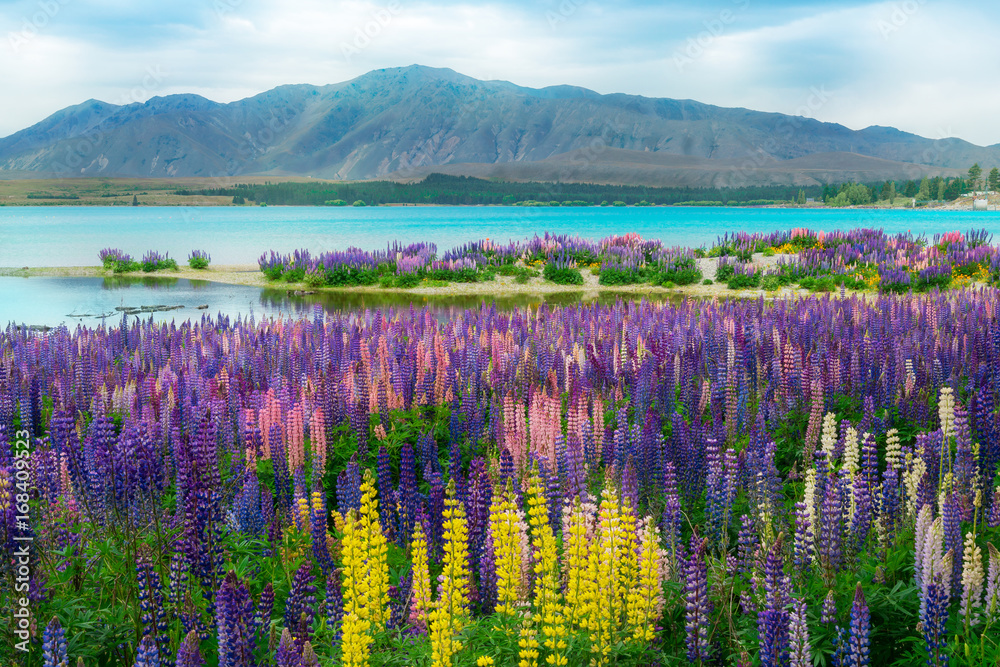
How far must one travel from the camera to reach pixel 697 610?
171 inches

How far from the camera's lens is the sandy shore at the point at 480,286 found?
33031mm

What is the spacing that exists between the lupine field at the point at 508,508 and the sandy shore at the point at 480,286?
64.8ft

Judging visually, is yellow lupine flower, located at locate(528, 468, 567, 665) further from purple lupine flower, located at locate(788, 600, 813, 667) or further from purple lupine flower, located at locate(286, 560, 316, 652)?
purple lupine flower, located at locate(286, 560, 316, 652)

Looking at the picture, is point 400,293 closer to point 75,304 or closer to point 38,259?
point 75,304

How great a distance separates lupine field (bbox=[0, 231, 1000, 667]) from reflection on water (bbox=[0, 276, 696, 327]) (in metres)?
11.9

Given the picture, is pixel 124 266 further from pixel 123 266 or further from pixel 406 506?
pixel 406 506

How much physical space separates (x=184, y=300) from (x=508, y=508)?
2695cm

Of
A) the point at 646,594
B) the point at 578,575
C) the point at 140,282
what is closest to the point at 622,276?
the point at 140,282

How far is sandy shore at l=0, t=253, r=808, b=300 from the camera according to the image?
33.0 meters

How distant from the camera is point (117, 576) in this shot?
5266mm

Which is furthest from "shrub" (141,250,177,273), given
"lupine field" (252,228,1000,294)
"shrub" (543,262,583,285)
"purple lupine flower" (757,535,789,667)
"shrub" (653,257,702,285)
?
"purple lupine flower" (757,535,789,667)

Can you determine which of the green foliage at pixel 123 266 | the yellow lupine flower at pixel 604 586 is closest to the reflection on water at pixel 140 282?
the green foliage at pixel 123 266

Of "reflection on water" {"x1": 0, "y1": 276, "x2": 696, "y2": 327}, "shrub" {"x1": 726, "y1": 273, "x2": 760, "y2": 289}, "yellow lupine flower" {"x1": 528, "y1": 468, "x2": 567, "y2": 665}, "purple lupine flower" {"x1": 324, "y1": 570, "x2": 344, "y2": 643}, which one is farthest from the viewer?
"shrub" {"x1": 726, "y1": 273, "x2": 760, "y2": 289}

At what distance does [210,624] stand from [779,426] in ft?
23.4
